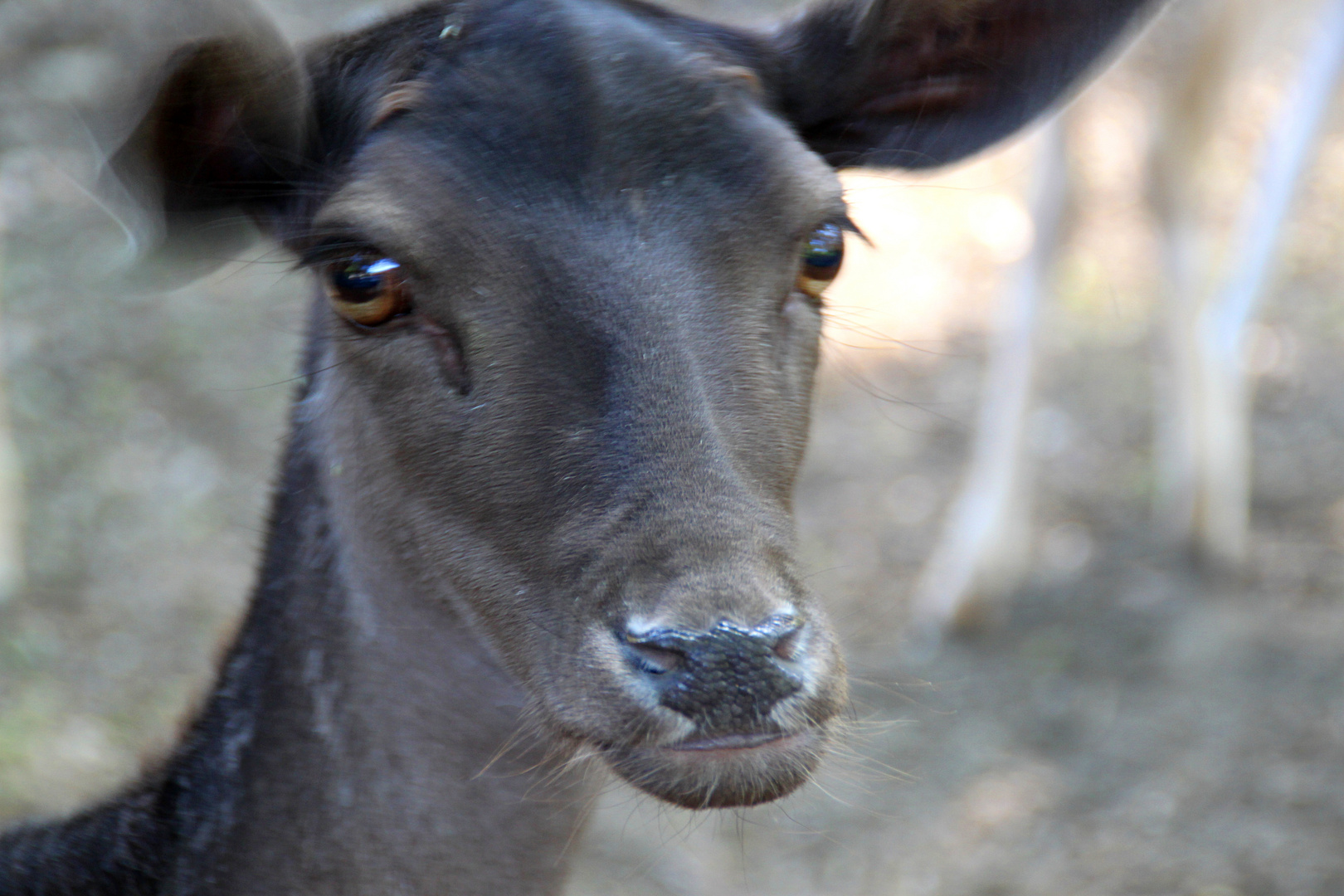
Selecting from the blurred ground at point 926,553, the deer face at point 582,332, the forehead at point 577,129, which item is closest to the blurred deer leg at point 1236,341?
the blurred ground at point 926,553

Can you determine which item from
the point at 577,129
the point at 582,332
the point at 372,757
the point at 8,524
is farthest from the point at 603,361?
the point at 8,524

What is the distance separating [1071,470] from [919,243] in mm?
2324

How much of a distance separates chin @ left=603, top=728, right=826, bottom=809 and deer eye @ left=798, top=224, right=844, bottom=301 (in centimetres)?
94

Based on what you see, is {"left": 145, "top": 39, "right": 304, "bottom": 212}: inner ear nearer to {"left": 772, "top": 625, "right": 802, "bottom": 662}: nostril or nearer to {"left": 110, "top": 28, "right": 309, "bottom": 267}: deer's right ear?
{"left": 110, "top": 28, "right": 309, "bottom": 267}: deer's right ear

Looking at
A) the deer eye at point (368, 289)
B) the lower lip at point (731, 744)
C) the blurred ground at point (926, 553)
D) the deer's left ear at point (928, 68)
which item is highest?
the deer's left ear at point (928, 68)

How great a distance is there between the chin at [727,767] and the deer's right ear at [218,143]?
1.40 m

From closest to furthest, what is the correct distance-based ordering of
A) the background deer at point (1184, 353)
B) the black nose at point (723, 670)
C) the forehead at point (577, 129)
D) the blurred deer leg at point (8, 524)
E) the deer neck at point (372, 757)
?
the black nose at point (723, 670), the forehead at point (577, 129), the deer neck at point (372, 757), the blurred deer leg at point (8, 524), the background deer at point (1184, 353)

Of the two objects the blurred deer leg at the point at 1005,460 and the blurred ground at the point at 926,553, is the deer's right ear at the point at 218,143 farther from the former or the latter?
the blurred deer leg at the point at 1005,460

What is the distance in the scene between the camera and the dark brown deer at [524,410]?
83.6 inches

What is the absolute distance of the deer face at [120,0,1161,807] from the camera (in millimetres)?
2066

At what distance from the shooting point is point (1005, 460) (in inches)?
255

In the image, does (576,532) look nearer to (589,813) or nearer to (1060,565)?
(589,813)

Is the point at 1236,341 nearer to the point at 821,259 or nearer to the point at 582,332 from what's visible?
the point at 821,259

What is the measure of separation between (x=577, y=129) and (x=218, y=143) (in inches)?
31.4
